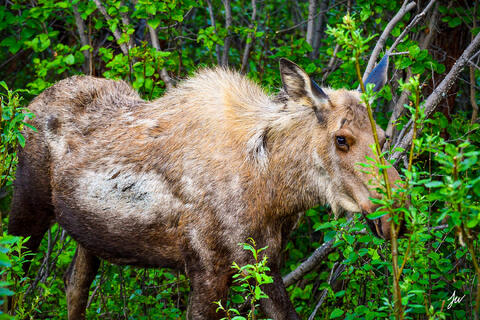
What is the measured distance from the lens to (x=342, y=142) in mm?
4039

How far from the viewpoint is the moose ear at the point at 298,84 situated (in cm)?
418

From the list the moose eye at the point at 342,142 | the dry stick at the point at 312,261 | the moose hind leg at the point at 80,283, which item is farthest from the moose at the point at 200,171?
the dry stick at the point at 312,261

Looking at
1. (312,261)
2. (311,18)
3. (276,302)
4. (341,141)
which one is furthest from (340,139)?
(311,18)

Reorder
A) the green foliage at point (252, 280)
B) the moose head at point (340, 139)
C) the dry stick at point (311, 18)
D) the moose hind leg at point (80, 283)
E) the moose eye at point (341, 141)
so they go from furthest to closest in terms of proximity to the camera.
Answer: the dry stick at point (311, 18) → the moose hind leg at point (80, 283) → the moose eye at point (341, 141) → the moose head at point (340, 139) → the green foliage at point (252, 280)

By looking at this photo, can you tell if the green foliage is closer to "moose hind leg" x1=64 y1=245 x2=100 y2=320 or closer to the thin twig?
"moose hind leg" x1=64 y1=245 x2=100 y2=320

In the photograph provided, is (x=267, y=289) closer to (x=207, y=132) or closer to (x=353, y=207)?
(x=353, y=207)

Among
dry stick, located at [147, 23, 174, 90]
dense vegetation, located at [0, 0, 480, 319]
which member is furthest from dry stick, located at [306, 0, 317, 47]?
dry stick, located at [147, 23, 174, 90]

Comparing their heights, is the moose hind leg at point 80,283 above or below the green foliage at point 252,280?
below

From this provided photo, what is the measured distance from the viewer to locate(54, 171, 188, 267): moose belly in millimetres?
4492

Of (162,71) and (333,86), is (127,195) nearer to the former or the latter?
(162,71)

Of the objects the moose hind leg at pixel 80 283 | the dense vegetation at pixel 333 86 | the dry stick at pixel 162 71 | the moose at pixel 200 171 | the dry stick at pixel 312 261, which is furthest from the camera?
the dry stick at pixel 162 71

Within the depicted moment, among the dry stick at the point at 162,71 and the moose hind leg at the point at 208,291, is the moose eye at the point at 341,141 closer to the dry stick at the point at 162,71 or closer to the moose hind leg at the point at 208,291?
the moose hind leg at the point at 208,291

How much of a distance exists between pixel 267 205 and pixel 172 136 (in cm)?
96

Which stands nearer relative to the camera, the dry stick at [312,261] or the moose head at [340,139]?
the moose head at [340,139]
